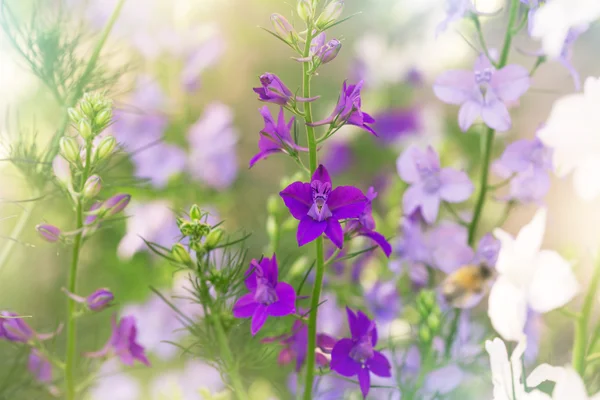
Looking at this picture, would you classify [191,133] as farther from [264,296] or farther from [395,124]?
[264,296]

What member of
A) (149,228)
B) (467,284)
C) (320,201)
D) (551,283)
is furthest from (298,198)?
(149,228)

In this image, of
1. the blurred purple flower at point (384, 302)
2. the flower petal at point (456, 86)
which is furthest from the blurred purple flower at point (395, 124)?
the flower petal at point (456, 86)

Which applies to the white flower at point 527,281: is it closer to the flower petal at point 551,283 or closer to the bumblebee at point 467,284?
the flower petal at point 551,283

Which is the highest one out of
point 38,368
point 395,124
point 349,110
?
point 349,110

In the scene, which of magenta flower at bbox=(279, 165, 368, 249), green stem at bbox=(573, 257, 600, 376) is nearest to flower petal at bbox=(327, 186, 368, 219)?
magenta flower at bbox=(279, 165, 368, 249)

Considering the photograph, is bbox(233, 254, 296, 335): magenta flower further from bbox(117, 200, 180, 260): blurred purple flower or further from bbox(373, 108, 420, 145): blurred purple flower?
bbox(373, 108, 420, 145): blurred purple flower

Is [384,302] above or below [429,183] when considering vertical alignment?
below

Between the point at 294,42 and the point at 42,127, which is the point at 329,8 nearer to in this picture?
the point at 294,42
